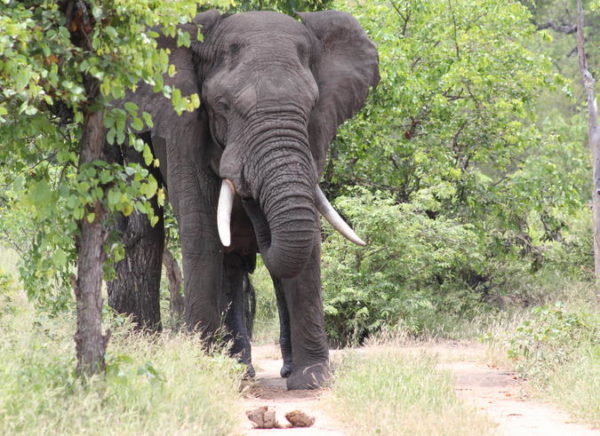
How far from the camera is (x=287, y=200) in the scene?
27.3 ft

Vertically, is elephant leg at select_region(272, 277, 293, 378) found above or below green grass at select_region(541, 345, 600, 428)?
above

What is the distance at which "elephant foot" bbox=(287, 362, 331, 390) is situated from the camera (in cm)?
908

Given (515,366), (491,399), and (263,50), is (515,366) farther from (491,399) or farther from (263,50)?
(263,50)

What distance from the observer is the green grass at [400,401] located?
250 inches

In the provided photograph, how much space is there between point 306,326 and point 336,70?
2.51 m

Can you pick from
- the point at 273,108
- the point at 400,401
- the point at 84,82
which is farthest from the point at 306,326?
the point at 84,82

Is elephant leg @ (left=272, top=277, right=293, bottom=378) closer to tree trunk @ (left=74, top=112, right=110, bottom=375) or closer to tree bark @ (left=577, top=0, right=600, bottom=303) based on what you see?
tree trunk @ (left=74, top=112, right=110, bottom=375)

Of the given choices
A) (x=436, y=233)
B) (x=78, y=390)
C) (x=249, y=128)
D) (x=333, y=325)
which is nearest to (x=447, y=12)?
(x=436, y=233)

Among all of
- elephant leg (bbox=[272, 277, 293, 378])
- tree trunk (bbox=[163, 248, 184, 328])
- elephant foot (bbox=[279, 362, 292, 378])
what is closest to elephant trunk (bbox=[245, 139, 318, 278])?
elephant leg (bbox=[272, 277, 293, 378])

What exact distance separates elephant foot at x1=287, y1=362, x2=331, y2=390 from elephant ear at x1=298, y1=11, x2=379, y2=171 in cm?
187

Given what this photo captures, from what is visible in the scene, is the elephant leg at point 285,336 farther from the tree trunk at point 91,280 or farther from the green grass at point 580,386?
the tree trunk at point 91,280

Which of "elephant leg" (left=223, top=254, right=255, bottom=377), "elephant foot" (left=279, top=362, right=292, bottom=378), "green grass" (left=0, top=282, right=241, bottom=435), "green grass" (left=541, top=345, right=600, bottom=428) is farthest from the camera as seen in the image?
"elephant foot" (left=279, top=362, right=292, bottom=378)

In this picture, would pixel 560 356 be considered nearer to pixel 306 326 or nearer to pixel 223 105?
pixel 306 326

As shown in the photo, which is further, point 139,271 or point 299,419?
point 139,271
